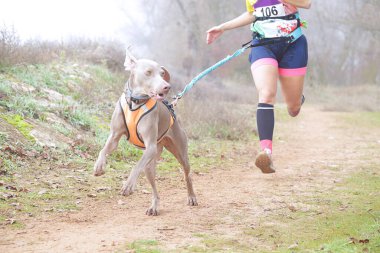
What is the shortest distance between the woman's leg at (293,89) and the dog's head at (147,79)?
4.01ft

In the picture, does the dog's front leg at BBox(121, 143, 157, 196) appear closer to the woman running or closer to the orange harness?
the orange harness

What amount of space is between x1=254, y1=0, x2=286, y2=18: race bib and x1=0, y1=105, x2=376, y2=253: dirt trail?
197 cm

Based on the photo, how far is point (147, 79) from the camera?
5195 millimetres

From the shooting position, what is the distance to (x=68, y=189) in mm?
6508

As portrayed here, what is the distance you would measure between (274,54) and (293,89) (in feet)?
1.33

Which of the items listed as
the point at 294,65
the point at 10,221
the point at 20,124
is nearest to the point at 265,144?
the point at 294,65

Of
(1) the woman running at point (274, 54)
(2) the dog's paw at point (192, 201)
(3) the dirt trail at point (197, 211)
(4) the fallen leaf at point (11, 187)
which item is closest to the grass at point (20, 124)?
(4) the fallen leaf at point (11, 187)

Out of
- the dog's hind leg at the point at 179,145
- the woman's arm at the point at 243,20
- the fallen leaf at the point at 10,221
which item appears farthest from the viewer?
the dog's hind leg at the point at 179,145

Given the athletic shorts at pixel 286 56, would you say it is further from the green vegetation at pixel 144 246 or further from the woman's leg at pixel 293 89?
the green vegetation at pixel 144 246

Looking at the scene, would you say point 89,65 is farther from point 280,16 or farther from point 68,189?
point 280,16

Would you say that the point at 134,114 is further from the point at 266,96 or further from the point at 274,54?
the point at 274,54

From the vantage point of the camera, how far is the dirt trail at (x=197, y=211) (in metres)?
4.44

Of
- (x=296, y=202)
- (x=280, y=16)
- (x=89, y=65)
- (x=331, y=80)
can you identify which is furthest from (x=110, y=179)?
(x=331, y=80)

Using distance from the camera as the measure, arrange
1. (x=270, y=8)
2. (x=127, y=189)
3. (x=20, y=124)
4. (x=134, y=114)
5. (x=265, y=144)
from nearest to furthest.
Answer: (x=127, y=189)
(x=134, y=114)
(x=265, y=144)
(x=270, y=8)
(x=20, y=124)
